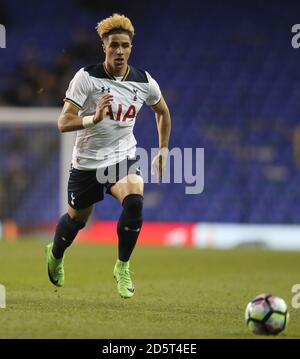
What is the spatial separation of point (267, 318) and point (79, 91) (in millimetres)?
2374

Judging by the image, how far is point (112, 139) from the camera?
21.7 ft

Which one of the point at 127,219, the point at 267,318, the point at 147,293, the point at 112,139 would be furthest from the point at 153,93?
the point at 267,318

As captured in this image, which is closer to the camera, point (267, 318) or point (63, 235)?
point (267, 318)

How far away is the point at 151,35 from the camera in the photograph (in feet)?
58.7

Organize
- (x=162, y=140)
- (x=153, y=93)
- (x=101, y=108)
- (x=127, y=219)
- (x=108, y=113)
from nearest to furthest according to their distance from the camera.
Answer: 1. (x=101, y=108)
2. (x=127, y=219)
3. (x=108, y=113)
4. (x=153, y=93)
5. (x=162, y=140)

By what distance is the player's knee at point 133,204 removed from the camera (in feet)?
20.8

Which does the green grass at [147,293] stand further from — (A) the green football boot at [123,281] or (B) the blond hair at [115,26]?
(B) the blond hair at [115,26]

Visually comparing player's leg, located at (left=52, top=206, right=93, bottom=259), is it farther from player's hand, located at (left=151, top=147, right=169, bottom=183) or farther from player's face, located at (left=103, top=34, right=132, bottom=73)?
player's face, located at (left=103, top=34, right=132, bottom=73)

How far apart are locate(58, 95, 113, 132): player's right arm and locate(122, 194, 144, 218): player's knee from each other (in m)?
0.64

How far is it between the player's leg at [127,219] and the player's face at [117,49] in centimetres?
85

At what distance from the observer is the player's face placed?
6445mm

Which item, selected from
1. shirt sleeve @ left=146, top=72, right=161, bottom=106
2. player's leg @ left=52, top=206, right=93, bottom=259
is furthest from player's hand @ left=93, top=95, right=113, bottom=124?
player's leg @ left=52, top=206, right=93, bottom=259

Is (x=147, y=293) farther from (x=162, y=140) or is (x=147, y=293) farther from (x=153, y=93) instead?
(x=153, y=93)

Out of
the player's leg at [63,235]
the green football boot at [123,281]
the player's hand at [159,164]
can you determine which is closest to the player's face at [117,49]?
the player's hand at [159,164]
